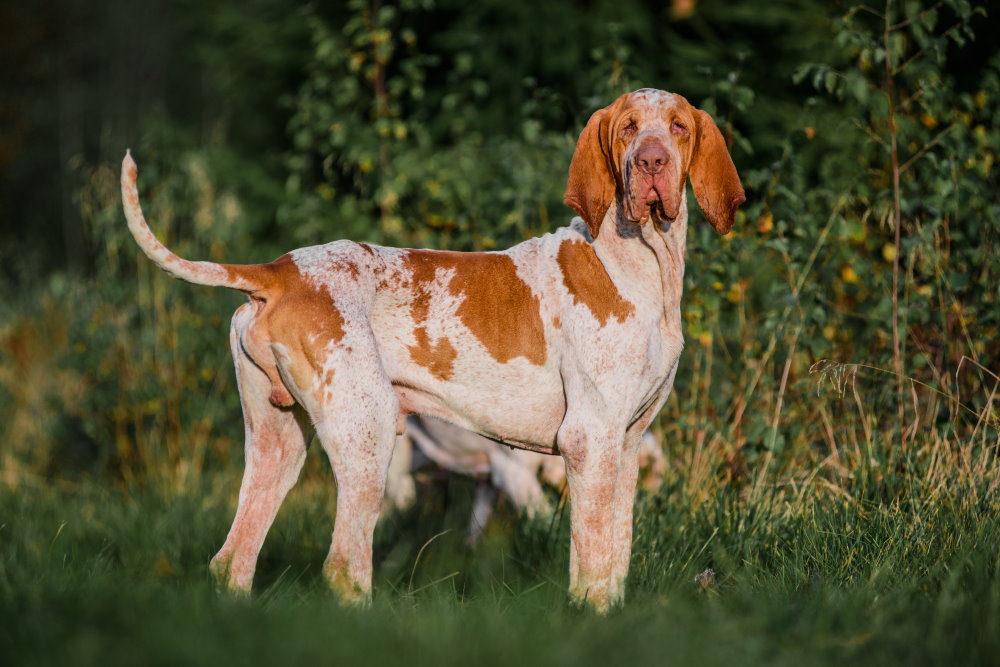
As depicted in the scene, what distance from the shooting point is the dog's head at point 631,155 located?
2.95 metres

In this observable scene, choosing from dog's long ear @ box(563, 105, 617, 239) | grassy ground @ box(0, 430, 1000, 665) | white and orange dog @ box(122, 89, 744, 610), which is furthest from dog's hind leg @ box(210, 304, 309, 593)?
dog's long ear @ box(563, 105, 617, 239)

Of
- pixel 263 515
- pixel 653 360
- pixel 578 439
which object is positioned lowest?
pixel 263 515

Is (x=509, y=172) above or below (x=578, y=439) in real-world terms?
above

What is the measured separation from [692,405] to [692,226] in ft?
2.74

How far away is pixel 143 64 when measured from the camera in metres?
24.5

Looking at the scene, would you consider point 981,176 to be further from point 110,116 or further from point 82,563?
point 110,116

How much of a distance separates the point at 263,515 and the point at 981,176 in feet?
11.4

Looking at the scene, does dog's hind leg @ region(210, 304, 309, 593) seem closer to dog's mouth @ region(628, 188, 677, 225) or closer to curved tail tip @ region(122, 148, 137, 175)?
curved tail tip @ region(122, 148, 137, 175)

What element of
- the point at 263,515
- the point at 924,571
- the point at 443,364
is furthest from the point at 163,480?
the point at 924,571

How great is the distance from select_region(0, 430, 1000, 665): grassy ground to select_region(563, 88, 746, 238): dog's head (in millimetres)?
1135

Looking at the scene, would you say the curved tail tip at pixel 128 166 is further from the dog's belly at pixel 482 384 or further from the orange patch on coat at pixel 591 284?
the orange patch on coat at pixel 591 284

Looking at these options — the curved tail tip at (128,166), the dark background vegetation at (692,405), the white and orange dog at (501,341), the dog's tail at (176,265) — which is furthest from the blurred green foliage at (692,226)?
the curved tail tip at (128,166)

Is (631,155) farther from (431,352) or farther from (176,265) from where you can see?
(176,265)

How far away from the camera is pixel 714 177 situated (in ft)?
10.0
